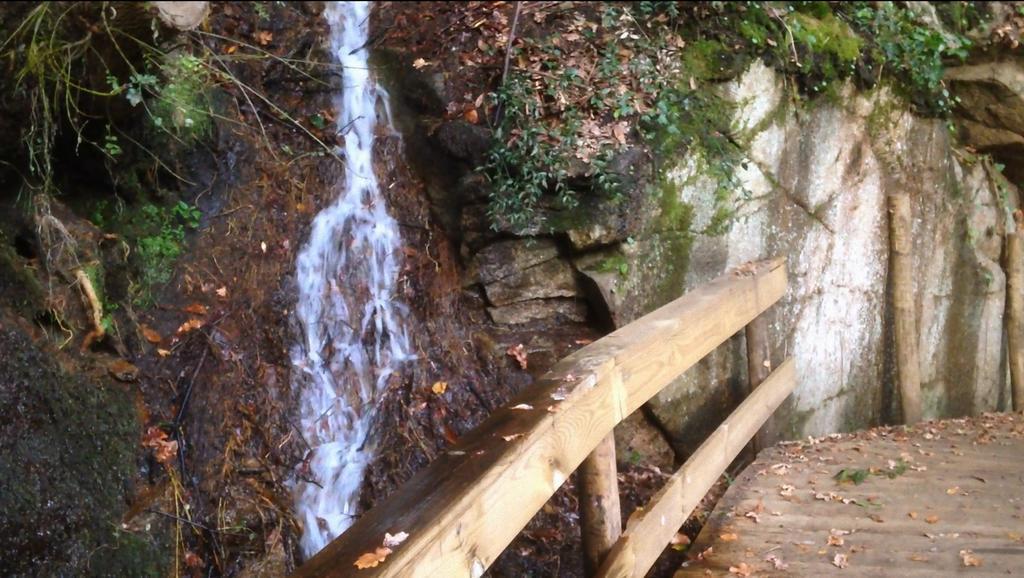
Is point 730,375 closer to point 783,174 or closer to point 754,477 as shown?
point 754,477

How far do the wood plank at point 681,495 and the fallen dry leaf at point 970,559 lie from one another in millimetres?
1061

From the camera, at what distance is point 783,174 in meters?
6.16

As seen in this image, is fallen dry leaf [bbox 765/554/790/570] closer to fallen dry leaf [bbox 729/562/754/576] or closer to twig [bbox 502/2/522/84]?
fallen dry leaf [bbox 729/562/754/576]

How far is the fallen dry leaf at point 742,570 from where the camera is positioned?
348cm

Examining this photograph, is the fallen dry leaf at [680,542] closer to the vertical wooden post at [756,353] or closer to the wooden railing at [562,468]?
the wooden railing at [562,468]

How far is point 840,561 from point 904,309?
12.7ft

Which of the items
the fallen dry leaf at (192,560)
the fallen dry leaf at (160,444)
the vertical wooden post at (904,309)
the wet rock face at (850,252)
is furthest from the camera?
the vertical wooden post at (904,309)

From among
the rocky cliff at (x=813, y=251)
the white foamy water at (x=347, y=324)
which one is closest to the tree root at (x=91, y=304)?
the white foamy water at (x=347, y=324)

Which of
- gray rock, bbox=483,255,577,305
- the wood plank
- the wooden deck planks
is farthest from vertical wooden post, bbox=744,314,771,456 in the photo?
gray rock, bbox=483,255,577,305

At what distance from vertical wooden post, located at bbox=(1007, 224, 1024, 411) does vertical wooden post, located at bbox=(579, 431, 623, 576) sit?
22.8 ft

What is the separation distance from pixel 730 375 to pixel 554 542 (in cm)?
194

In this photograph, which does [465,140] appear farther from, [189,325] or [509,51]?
[189,325]

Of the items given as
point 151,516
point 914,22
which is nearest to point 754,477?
point 151,516

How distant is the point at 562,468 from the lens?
8.18 feet
